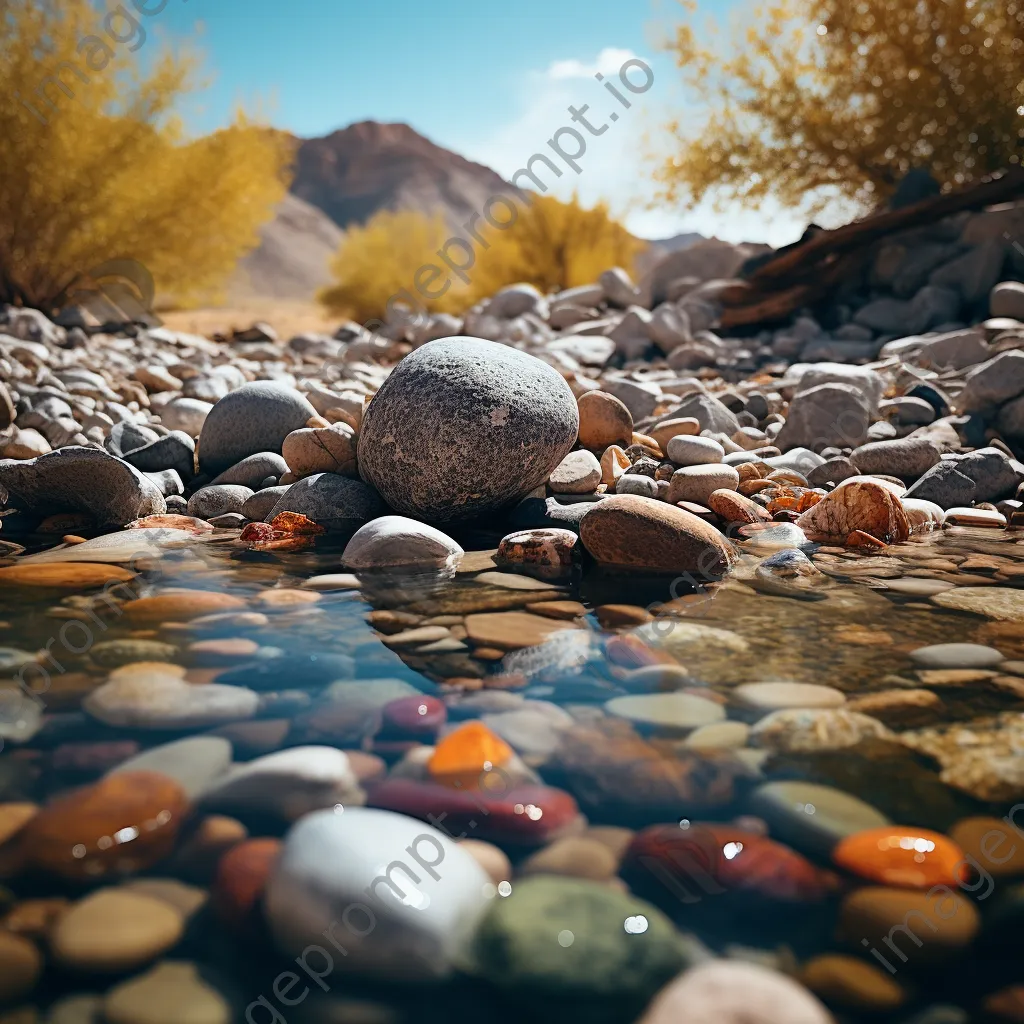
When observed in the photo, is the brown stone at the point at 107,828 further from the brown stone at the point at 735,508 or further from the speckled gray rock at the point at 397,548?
the brown stone at the point at 735,508

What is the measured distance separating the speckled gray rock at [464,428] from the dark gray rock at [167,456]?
1380 mm

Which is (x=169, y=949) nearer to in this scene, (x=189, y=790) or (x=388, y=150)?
(x=189, y=790)

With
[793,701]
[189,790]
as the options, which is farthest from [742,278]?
[189,790]

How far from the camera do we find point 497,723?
168cm

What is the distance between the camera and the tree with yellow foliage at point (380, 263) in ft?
65.1

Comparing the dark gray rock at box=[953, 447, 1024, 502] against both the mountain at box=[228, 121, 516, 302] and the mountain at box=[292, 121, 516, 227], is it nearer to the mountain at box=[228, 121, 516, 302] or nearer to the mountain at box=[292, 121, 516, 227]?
the mountain at box=[228, 121, 516, 302]

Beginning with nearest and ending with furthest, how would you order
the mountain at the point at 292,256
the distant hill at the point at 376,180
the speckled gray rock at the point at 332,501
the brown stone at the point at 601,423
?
the speckled gray rock at the point at 332,501 → the brown stone at the point at 601,423 → the mountain at the point at 292,256 → the distant hill at the point at 376,180

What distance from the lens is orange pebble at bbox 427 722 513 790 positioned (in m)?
1.47

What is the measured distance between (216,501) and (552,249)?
14726 millimetres

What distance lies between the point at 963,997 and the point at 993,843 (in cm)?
37

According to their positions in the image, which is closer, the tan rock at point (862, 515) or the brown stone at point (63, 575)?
the brown stone at point (63, 575)

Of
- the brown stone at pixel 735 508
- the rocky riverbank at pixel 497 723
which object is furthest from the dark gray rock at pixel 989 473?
the brown stone at pixel 735 508

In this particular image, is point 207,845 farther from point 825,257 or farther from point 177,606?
point 825,257

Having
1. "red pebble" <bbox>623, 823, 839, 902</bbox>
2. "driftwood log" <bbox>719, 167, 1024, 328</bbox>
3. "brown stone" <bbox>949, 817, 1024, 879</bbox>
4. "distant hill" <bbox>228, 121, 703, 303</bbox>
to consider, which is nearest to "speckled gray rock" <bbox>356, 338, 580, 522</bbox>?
"red pebble" <bbox>623, 823, 839, 902</bbox>
